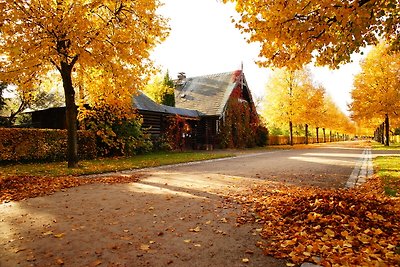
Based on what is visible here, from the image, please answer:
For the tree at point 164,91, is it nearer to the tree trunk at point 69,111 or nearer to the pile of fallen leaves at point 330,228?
the tree trunk at point 69,111

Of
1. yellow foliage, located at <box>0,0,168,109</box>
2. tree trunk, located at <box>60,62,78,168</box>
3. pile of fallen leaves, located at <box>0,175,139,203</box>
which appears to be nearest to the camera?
pile of fallen leaves, located at <box>0,175,139,203</box>

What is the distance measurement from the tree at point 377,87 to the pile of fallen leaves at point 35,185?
2544cm

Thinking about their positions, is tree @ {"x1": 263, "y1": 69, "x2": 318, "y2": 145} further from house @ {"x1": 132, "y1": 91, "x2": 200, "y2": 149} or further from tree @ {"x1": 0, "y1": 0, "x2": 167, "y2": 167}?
tree @ {"x1": 0, "y1": 0, "x2": 167, "y2": 167}

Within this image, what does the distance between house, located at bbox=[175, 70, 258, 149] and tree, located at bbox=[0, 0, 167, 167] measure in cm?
1447

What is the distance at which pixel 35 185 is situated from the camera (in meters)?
7.64

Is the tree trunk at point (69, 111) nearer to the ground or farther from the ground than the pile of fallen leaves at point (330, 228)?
farther from the ground

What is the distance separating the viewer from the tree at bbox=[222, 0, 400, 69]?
567cm

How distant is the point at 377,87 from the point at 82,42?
27.3 m

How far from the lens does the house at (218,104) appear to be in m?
26.7

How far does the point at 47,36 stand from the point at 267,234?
955cm

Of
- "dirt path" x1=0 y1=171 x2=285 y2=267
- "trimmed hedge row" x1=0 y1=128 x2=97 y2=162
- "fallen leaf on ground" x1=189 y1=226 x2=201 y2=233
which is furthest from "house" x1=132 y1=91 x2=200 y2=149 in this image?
"fallen leaf on ground" x1=189 y1=226 x2=201 y2=233

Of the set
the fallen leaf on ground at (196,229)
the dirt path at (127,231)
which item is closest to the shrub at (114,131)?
the dirt path at (127,231)

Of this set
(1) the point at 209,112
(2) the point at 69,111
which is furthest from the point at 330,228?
(1) the point at 209,112

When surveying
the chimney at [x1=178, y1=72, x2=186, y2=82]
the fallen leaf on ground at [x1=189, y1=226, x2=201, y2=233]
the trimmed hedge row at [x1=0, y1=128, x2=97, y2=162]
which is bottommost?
the fallen leaf on ground at [x1=189, y1=226, x2=201, y2=233]
